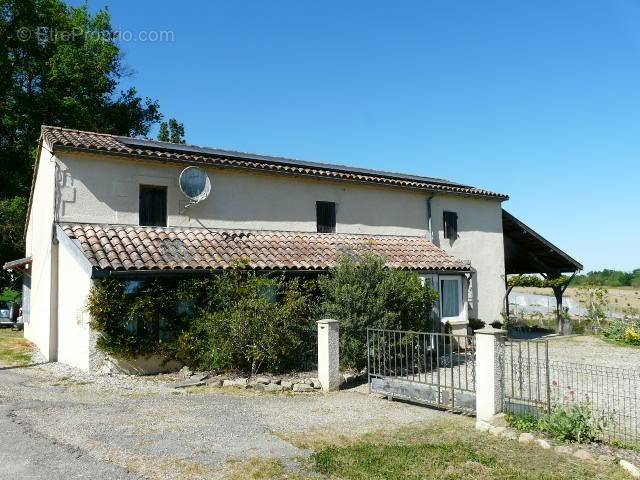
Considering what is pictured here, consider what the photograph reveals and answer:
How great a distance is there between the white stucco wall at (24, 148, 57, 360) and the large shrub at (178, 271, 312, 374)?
4.53 metres

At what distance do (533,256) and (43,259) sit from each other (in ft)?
63.4

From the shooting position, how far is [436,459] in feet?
20.2

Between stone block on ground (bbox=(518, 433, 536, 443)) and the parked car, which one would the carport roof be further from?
the parked car

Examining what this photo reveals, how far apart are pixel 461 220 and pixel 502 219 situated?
2.54 meters

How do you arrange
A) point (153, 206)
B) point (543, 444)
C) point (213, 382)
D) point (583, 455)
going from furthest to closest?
1. point (153, 206)
2. point (213, 382)
3. point (543, 444)
4. point (583, 455)

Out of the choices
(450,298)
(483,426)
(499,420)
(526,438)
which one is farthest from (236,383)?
(450,298)

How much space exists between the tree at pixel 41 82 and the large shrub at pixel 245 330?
16.6m

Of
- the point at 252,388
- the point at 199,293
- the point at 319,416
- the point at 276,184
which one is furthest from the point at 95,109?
the point at 319,416

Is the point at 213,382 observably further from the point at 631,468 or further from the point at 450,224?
the point at 450,224

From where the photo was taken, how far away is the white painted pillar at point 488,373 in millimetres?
7684

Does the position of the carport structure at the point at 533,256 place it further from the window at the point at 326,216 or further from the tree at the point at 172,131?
the tree at the point at 172,131

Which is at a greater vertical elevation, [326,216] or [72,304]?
[326,216]

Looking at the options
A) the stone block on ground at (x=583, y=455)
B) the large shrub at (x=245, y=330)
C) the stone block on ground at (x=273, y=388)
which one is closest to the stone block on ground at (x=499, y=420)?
the stone block on ground at (x=583, y=455)

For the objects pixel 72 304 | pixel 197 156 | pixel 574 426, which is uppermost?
pixel 197 156
